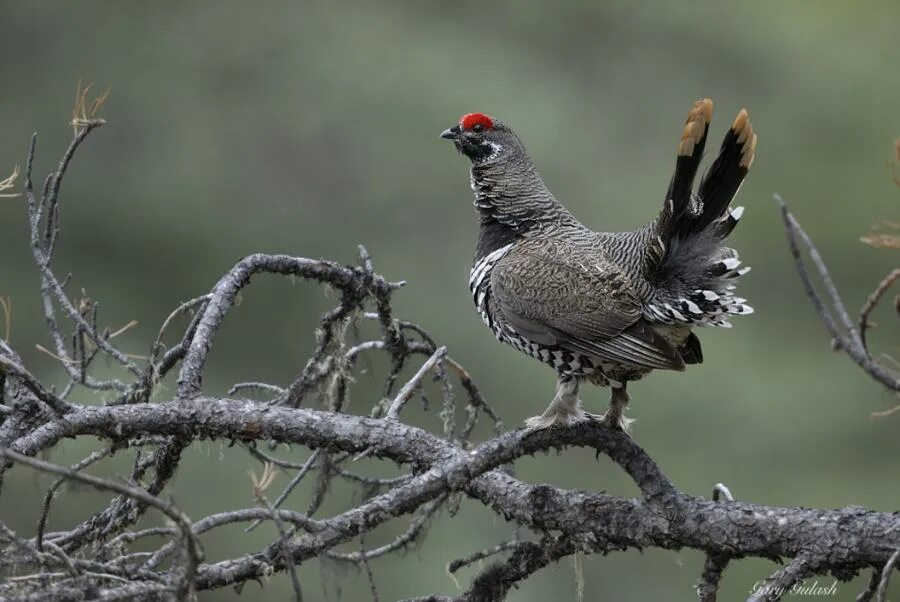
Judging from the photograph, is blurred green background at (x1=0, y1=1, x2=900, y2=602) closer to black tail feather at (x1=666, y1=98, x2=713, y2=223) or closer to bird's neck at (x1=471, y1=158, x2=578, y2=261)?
bird's neck at (x1=471, y1=158, x2=578, y2=261)

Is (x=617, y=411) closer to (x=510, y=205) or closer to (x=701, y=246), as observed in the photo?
(x=701, y=246)

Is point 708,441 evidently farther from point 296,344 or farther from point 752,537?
point 752,537

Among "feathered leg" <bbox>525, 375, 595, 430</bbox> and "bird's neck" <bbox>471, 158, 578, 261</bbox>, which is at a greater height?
"bird's neck" <bbox>471, 158, 578, 261</bbox>

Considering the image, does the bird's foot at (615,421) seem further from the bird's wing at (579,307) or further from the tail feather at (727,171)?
the tail feather at (727,171)

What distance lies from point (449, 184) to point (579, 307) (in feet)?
50.1

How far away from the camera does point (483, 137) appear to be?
5.37 metres

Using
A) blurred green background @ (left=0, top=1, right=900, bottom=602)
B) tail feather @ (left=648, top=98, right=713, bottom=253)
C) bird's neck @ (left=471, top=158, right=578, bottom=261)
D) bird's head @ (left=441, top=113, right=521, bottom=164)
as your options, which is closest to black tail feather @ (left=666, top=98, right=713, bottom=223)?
tail feather @ (left=648, top=98, right=713, bottom=253)

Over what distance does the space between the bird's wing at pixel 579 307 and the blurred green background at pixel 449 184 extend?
8006mm

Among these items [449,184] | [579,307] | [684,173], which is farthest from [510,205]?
[449,184]

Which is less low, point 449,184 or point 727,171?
point 449,184

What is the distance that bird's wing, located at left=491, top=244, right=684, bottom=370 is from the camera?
13.9ft

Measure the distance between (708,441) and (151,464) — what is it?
524 inches

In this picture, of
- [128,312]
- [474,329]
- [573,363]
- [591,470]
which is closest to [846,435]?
[591,470]

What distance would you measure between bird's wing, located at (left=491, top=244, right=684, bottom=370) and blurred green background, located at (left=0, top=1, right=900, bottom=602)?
801 cm
